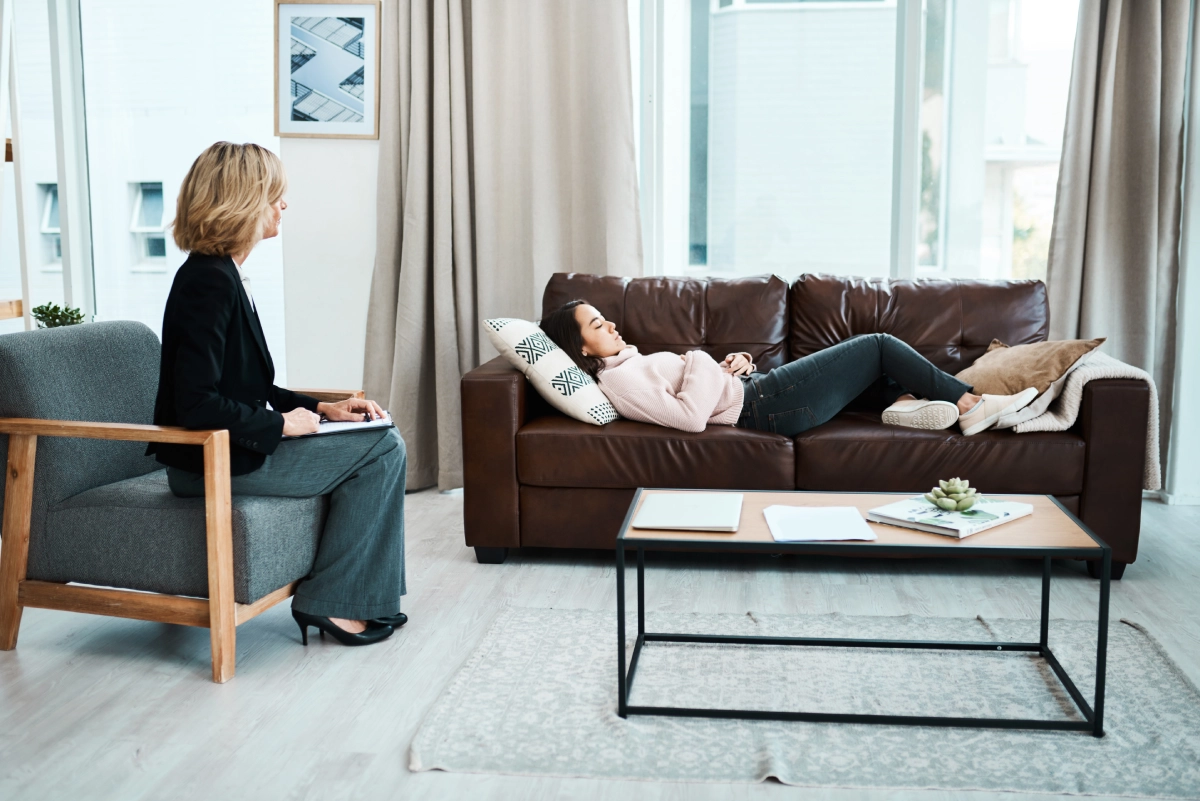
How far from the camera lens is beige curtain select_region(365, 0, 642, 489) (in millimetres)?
3893

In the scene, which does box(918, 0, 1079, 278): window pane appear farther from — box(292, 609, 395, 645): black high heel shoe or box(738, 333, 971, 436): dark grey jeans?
box(292, 609, 395, 645): black high heel shoe

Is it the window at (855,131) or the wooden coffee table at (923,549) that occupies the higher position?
the window at (855,131)

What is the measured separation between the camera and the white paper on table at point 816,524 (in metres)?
1.98

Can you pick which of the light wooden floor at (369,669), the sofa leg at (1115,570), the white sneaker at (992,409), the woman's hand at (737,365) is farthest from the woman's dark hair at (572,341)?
the sofa leg at (1115,570)

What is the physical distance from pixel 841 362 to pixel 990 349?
22.2 inches

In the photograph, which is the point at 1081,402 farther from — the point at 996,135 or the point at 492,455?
the point at 492,455

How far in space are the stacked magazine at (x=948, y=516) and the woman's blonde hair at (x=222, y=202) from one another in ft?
4.84

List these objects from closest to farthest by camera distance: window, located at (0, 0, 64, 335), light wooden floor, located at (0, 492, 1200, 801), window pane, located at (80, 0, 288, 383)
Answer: light wooden floor, located at (0, 492, 1200, 801) < window pane, located at (80, 0, 288, 383) < window, located at (0, 0, 64, 335)

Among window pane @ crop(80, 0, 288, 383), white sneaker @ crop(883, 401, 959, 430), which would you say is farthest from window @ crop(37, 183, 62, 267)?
white sneaker @ crop(883, 401, 959, 430)

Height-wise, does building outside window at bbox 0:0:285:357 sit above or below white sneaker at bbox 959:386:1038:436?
above

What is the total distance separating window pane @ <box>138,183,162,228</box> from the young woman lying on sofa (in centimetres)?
233

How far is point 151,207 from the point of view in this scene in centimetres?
459

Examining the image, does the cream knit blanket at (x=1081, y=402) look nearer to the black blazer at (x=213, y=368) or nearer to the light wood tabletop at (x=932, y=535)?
the light wood tabletop at (x=932, y=535)

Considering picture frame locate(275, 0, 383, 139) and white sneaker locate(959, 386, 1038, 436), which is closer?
white sneaker locate(959, 386, 1038, 436)
